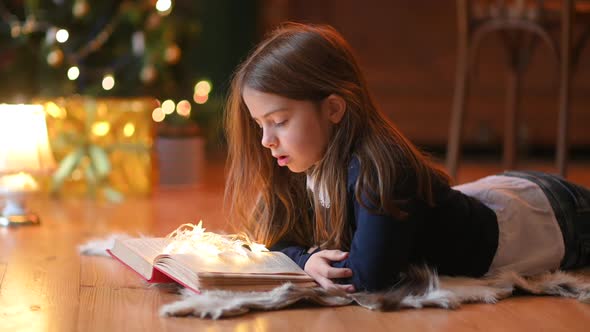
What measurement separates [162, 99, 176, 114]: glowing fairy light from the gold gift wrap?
28cm

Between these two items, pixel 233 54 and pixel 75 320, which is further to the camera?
pixel 233 54

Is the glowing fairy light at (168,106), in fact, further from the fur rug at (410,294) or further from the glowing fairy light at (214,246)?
the fur rug at (410,294)

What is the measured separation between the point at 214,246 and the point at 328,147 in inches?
10.2

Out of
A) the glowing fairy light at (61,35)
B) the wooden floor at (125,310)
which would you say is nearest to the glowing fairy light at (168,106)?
the glowing fairy light at (61,35)

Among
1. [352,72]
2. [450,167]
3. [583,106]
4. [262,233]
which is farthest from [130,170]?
[583,106]

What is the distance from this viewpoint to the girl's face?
4.71 feet

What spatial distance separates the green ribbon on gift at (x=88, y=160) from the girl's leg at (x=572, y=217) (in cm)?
153

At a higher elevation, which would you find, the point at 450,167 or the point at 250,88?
the point at 250,88

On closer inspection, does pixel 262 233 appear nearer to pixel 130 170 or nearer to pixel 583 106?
pixel 130 170

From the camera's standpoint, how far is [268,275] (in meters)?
1.40

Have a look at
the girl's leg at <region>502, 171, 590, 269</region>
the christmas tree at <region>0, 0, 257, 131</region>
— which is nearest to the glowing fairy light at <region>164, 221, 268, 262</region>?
the girl's leg at <region>502, 171, 590, 269</region>

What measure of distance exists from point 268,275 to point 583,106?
287 cm

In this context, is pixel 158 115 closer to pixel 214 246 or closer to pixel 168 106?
pixel 168 106

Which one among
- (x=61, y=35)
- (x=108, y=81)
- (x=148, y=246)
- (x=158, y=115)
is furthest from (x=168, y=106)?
(x=148, y=246)
